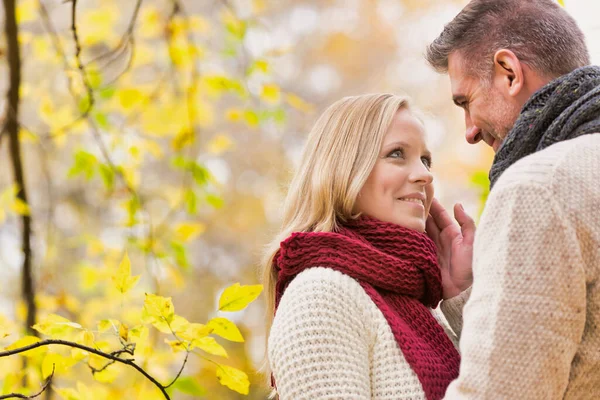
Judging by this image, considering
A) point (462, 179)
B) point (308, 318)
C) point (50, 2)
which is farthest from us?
point (462, 179)

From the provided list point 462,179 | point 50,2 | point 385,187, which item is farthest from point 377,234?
point 462,179

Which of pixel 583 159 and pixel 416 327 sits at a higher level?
pixel 583 159

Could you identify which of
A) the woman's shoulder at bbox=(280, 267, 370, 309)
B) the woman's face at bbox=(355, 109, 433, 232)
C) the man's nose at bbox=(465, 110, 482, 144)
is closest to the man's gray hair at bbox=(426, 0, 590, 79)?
the man's nose at bbox=(465, 110, 482, 144)

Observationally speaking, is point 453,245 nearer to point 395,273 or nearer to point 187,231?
point 395,273

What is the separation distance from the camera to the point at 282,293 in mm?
1520

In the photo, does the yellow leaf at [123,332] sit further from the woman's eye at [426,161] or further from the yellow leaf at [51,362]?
the woman's eye at [426,161]

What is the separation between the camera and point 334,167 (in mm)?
1655

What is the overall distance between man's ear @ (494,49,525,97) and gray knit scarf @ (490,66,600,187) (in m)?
0.13

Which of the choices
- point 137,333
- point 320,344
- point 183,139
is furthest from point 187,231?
point 320,344

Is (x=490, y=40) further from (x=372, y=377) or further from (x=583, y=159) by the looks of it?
(x=372, y=377)

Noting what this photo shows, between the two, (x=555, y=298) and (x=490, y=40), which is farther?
(x=490, y=40)

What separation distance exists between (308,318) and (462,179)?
5.31 m

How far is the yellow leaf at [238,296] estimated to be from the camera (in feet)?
4.25

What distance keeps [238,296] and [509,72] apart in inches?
29.1
